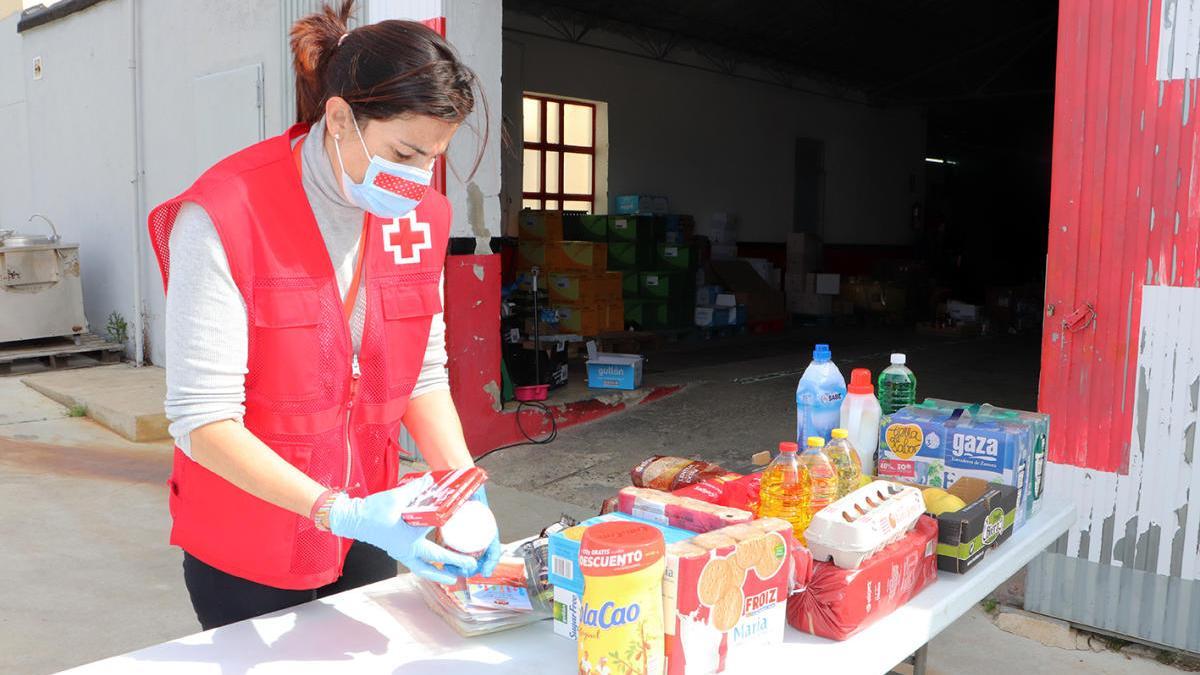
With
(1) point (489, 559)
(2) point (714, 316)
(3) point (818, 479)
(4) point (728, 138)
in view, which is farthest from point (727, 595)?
(4) point (728, 138)

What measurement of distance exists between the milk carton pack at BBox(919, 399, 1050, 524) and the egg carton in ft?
1.57

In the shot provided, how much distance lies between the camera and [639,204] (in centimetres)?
1150

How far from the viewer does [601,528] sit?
1431 millimetres

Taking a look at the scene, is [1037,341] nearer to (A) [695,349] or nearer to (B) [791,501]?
(A) [695,349]

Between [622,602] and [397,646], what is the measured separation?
0.51m

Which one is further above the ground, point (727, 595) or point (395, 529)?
point (395, 529)

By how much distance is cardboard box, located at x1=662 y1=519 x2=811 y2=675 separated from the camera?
1458 millimetres

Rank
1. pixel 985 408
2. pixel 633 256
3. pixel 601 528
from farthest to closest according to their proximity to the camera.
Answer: pixel 633 256
pixel 985 408
pixel 601 528

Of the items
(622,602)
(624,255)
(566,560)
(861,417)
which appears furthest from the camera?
(624,255)

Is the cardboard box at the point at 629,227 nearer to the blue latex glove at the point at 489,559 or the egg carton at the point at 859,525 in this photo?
the egg carton at the point at 859,525

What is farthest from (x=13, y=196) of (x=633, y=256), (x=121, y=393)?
(x=633, y=256)

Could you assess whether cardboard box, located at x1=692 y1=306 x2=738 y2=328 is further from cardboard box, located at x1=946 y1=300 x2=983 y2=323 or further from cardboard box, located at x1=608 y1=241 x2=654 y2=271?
cardboard box, located at x1=946 y1=300 x2=983 y2=323

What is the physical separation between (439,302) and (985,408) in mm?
1550

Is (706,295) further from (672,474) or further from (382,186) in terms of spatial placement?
(382,186)
